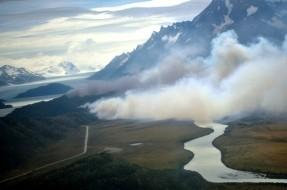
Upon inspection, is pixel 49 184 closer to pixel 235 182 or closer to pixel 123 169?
pixel 123 169

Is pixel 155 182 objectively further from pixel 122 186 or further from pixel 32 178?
pixel 32 178

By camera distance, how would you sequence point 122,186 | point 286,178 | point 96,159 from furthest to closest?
point 96,159 < point 286,178 < point 122,186

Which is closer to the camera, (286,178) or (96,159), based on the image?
(286,178)

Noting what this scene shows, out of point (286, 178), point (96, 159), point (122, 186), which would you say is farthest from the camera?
point (96, 159)

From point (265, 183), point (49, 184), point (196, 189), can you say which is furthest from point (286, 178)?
point (49, 184)

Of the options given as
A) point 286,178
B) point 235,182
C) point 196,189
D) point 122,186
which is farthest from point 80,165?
point 286,178

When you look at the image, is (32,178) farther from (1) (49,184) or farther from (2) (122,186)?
(2) (122,186)

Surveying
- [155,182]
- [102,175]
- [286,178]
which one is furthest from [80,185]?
[286,178]
